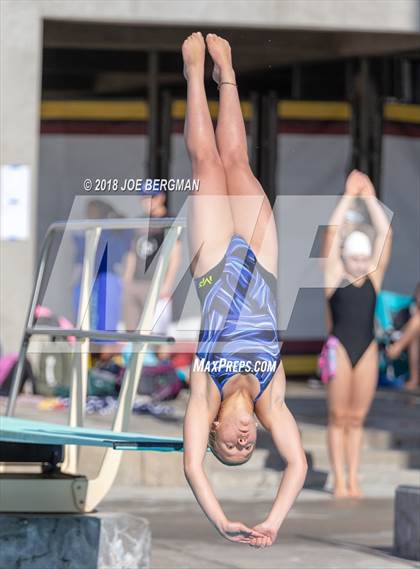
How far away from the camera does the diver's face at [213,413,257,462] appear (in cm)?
493

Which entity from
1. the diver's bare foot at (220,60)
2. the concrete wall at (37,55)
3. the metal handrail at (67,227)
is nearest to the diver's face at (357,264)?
the metal handrail at (67,227)

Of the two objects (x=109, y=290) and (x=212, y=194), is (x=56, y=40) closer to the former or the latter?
(x=109, y=290)

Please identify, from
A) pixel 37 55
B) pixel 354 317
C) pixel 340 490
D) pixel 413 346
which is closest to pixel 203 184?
pixel 354 317

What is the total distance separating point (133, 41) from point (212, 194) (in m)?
8.13

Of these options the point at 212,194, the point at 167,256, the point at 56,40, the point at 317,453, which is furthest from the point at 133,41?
the point at 212,194

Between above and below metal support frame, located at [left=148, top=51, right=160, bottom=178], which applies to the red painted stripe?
below

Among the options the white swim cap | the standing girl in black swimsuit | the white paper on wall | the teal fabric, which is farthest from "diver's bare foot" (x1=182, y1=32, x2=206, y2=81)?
the teal fabric

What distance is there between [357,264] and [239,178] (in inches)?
32.7

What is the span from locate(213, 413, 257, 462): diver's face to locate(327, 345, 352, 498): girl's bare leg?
5.00 metres

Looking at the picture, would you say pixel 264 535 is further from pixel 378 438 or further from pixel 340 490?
pixel 378 438

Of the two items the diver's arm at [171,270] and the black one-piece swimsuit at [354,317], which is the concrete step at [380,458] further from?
the diver's arm at [171,270]

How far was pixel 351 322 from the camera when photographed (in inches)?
356

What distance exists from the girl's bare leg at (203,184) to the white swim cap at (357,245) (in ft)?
2.12

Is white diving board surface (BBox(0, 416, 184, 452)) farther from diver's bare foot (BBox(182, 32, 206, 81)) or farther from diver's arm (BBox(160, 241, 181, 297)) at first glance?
diver's bare foot (BBox(182, 32, 206, 81))
